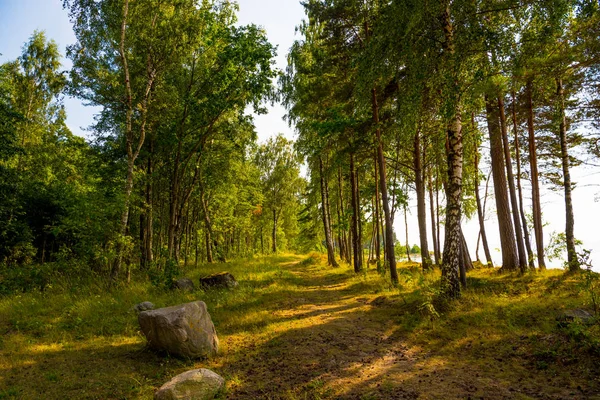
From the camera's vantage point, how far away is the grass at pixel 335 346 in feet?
16.5

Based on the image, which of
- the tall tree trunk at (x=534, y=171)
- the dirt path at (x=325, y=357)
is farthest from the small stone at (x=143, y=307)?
the tall tree trunk at (x=534, y=171)

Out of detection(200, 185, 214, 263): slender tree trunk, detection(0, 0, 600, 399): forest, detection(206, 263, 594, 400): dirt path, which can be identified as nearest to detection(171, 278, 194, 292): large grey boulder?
detection(0, 0, 600, 399): forest

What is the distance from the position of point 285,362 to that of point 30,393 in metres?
4.33

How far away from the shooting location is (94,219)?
1215 centimetres

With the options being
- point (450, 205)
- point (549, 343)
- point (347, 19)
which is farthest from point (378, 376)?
point (347, 19)

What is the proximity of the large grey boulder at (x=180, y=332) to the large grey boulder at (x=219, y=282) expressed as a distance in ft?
18.7

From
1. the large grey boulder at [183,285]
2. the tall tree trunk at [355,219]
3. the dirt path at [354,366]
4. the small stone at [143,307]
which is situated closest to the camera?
the dirt path at [354,366]

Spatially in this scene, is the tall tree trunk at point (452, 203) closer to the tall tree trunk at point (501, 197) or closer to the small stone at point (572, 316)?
the small stone at point (572, 316)

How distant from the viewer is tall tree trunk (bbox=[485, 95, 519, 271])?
1278 centimetres

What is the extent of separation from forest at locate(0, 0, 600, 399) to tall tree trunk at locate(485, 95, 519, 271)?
81 millimetres

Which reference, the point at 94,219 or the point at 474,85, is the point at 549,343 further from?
the point at 94,219

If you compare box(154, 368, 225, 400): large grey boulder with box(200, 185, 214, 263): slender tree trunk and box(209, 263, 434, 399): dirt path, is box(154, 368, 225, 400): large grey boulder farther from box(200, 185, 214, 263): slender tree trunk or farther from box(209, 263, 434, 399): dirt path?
box(200, 185, 214, 263): slender tree trunk

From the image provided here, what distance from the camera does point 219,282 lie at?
1260 centimetres

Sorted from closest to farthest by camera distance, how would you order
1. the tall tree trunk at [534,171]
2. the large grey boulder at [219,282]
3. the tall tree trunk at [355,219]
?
the large grey boulder at [219,282]
the tall tree trunk at [534,171]
the tall tree trunk at [355,219]
